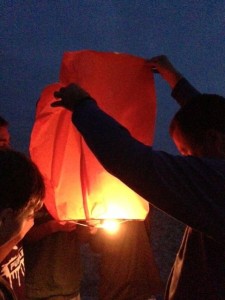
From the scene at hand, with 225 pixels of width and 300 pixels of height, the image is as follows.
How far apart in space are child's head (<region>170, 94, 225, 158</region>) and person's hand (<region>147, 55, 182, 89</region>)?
1.21 feet

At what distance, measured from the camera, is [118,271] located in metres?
2.35

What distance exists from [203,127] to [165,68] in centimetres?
50

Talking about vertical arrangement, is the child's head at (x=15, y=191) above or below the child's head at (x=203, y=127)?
below

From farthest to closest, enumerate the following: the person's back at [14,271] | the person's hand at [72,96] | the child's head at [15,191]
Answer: the person's back at [14,271]
the person's hand at [72,96]
the child's head at [15,191]

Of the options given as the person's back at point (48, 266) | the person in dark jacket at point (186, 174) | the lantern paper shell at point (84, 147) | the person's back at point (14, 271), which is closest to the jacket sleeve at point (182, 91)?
the lantern paper shell at point (84, 147)

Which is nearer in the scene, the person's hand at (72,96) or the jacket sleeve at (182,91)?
the person's hand at (72,96)

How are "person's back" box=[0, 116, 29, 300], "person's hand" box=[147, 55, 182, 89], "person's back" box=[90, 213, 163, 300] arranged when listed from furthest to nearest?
"person's back" box=[90, 213, 163, 300], "person's hand" box=[147, 55, 182, 89], "person's back" box=[0, 116, 29, 300]

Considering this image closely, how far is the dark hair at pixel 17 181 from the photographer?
95cm

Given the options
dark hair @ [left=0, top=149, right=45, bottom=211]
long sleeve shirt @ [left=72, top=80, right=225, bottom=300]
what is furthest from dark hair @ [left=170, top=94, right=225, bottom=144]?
dark hair @ [left=0, top=149, right=45, bottom=211]

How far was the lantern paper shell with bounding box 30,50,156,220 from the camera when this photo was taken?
1375 mm

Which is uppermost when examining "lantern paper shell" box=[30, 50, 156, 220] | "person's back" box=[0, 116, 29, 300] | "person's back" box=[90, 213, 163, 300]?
"lantern paper shell" box=[30, 50, 156, 220]

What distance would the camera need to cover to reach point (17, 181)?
97 centimetres

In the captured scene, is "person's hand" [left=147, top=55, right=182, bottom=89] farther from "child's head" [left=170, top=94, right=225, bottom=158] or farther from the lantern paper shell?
"child's head" [left=170, top=94, right=225, bottom=158]

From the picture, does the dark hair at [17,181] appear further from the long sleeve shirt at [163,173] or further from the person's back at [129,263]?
the person's back at [129,263]
